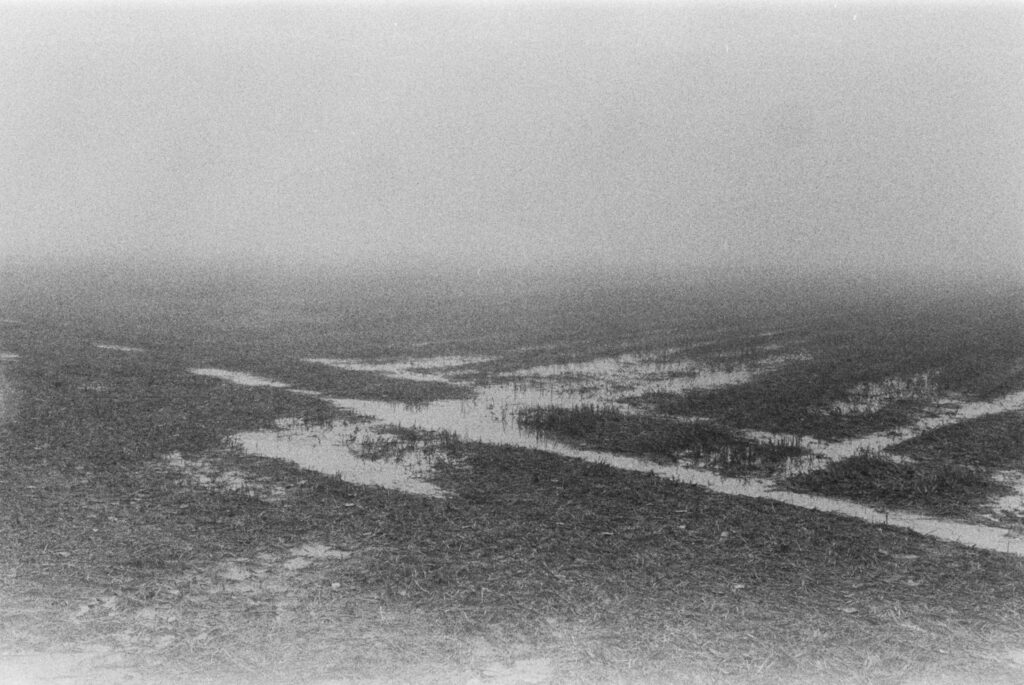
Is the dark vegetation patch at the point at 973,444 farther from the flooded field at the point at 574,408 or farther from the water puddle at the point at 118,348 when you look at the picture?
the water puddle at the point at 118,348

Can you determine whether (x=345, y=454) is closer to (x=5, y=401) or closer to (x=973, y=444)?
(x=5, y=401)

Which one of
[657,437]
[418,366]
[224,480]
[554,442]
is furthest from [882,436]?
[418,366]

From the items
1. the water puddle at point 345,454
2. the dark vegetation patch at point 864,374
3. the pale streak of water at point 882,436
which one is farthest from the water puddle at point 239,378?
the pale streak of water at point 882,436

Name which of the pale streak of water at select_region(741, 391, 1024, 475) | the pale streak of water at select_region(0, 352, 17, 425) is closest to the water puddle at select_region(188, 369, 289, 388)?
the pale streak of water at select_region(0, 352, 17, 425)

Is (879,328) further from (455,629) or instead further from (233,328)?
(455,629)

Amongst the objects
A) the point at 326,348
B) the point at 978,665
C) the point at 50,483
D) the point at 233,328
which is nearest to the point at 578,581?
the point at 978,665

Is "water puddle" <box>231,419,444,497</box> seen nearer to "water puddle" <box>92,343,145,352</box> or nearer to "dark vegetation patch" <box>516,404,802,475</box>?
"dark vegetation patch" <box>516,404,802,475</box>
